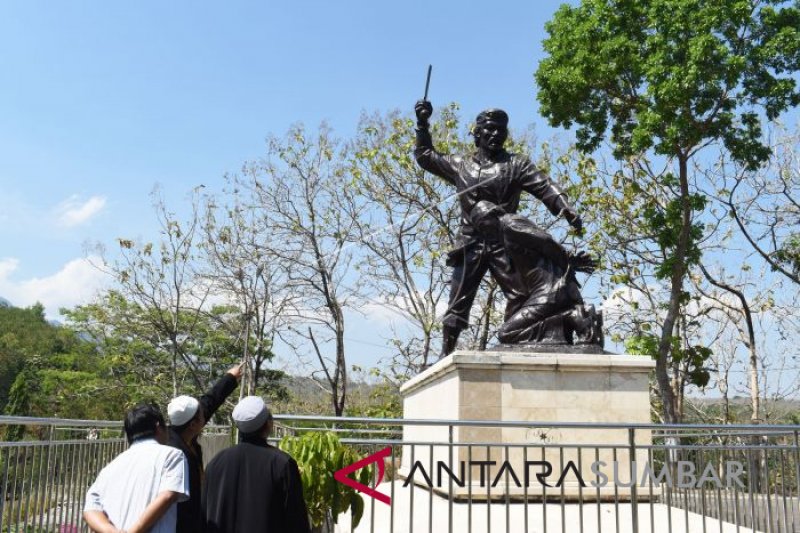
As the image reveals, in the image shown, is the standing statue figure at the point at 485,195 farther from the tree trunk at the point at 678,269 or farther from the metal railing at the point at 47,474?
the tree trunk at the point at 678,269

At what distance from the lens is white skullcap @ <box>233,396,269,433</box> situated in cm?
368

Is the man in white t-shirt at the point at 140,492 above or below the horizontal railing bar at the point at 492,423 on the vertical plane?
below

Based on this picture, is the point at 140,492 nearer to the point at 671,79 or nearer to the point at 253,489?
the point at 253,489

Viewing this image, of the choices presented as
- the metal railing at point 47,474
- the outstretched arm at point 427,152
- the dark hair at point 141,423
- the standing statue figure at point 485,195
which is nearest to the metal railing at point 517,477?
the metal railing at point 47,474

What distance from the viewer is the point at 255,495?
3516 mm

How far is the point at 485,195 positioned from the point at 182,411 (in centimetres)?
569

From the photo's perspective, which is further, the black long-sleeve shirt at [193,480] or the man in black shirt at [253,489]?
the black long-sleeve shirt at [193,480]

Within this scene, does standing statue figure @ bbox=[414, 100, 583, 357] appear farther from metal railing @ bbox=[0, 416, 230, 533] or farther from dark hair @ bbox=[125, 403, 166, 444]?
dark hair @ bbox=[125, 403, 166, 444]

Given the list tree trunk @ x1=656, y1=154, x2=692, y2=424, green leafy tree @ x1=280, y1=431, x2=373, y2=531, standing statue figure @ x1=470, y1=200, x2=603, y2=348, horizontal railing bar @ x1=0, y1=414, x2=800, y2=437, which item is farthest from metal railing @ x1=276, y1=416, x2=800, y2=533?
tree trunk @ x1=656, y1=154, x2=692, y2=424

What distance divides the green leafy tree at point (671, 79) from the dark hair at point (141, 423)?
1243 centimetres

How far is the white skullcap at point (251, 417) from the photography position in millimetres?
3676

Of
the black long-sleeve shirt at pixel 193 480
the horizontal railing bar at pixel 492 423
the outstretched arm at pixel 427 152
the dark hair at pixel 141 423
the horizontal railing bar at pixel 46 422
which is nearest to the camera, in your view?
the dark hair at pixel 141 423

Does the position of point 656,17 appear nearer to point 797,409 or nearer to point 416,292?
point 416,292

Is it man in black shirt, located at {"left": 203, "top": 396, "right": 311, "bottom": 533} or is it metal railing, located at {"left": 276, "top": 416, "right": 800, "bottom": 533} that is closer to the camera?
man in black shirt, located at {"left": 203, "top": 396, "right": 311, "bottom": 533}
